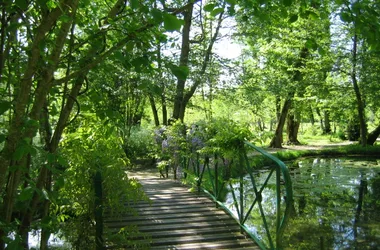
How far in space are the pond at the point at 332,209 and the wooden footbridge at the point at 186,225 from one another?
0.52 meters

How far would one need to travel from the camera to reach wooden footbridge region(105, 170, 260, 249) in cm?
405

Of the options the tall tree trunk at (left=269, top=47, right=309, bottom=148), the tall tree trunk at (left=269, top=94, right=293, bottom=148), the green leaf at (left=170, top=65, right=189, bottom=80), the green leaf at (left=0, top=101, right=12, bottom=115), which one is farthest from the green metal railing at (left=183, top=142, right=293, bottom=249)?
the tall tree trunk at (left=269, top=94, right=293, bottom=148)

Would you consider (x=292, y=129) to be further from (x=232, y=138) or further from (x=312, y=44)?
(x=312, y=44)

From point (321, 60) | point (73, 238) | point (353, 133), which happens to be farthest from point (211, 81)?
point (353, 133)

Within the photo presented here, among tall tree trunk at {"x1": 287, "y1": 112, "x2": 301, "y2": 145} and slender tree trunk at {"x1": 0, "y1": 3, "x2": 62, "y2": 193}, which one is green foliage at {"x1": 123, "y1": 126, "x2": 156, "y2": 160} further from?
slender tree trunk at {"x1": 0, "y1": 3, "x2": 62, "y2": 193}

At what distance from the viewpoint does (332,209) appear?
25.3ft

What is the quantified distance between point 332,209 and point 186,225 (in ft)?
14.3

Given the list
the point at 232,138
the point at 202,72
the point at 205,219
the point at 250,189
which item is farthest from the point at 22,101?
the point at 202,72

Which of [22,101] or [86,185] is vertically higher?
[22,101]

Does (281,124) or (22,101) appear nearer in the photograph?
(22,101)

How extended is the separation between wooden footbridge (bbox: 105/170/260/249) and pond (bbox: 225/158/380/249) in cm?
52

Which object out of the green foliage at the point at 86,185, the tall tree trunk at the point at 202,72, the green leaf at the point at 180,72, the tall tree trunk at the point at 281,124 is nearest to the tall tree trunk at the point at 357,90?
the tall tree trunk at the point at 281,124

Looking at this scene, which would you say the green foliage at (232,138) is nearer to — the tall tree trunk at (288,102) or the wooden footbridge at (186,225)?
the wooden footbridge at (186,225)

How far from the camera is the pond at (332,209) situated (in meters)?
5.73
